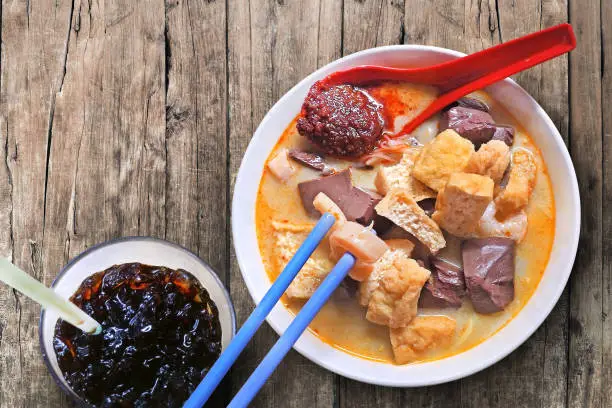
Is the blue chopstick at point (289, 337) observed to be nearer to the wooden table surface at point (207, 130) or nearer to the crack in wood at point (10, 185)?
the wooden table surface at point (207, 130)

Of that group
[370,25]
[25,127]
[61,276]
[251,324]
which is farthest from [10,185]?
[370,25]

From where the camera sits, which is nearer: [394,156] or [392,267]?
[392,267]

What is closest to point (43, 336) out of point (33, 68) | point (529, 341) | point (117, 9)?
point (33, 68)

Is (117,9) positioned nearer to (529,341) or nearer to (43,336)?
(43,336)

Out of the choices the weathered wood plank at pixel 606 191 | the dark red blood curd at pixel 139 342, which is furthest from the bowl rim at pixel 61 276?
the weathered wood plank at pixel 606 191

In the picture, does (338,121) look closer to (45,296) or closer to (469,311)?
(469,311)

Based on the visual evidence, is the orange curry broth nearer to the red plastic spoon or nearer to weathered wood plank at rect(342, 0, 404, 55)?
the red plastic spoon
